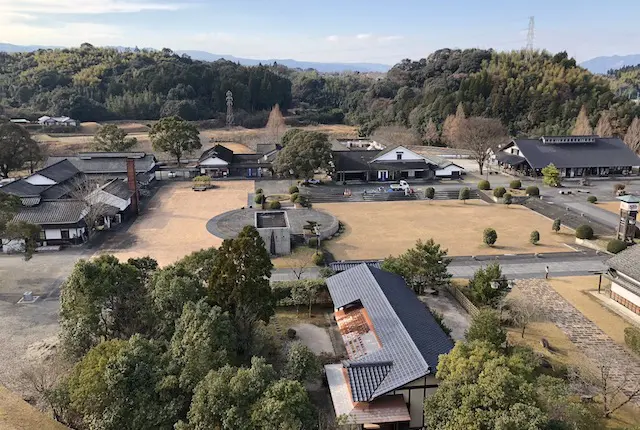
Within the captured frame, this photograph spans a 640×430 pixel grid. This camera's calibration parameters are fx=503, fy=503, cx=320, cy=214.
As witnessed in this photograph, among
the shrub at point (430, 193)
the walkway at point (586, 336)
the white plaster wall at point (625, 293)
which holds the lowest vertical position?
the walkway at point (586, 336)

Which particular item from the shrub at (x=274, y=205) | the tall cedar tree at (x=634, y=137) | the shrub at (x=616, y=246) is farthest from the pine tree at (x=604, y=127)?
the shrub at (x=274, y=205)

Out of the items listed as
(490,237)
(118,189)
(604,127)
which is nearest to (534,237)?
(490,237)

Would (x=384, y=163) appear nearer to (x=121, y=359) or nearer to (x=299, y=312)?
(x=299, y=312)

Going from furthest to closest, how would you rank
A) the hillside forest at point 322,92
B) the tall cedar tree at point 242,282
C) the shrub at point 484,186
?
the hillside forest at point 322,92, the shrub at point 484,186, the tall cedar tree at point 242,282

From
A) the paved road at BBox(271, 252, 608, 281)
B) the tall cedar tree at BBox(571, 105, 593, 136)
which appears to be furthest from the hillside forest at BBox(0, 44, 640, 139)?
the paved road at BBox(271, 252, 608, 281)

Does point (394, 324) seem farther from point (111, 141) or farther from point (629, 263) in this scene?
point (111, 141)

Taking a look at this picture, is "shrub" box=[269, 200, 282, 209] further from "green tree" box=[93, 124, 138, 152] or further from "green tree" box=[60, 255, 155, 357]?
"green tree" box=[93, 124, 138, 152]

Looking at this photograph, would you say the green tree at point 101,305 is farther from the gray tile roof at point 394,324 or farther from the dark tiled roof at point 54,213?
the dark tiled roof at point 54,213

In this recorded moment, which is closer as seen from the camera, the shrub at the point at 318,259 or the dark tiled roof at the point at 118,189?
the shrub at the point at 318,259
